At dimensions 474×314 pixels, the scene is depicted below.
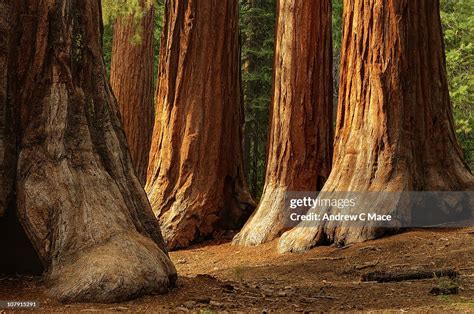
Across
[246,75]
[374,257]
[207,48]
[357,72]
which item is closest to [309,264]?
[374,257]

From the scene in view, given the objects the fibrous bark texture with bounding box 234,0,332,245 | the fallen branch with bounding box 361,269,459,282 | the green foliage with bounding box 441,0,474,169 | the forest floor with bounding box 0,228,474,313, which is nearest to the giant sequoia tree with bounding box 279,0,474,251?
the forest floor with bounding box 0,228,474,313

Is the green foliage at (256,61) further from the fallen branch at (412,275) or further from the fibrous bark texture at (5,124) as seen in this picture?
the fibrous bark texture at (5,124)

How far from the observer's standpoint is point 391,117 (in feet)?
28.4

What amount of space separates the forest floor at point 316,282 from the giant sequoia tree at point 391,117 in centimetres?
52

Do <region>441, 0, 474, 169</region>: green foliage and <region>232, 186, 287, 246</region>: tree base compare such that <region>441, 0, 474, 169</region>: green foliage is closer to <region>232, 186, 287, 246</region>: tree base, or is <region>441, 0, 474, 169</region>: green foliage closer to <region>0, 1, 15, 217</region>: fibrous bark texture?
<region>232, 186, 287, 246</region>: tree base

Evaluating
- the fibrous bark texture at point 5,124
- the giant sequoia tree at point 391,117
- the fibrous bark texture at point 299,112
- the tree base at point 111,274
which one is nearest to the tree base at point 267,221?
the fibrous bark texture at point 299,112

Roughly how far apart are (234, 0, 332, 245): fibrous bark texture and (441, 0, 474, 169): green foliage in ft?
19.4

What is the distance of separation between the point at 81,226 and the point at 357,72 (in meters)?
5.23

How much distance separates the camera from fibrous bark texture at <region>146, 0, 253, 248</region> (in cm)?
1127

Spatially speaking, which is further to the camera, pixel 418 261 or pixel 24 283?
pixel 418 261

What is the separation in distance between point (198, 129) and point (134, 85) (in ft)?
18.0

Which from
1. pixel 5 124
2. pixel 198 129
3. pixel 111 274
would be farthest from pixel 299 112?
pixel 111 274

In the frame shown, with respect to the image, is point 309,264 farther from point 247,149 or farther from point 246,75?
point 247,149

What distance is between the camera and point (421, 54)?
9133 mm
